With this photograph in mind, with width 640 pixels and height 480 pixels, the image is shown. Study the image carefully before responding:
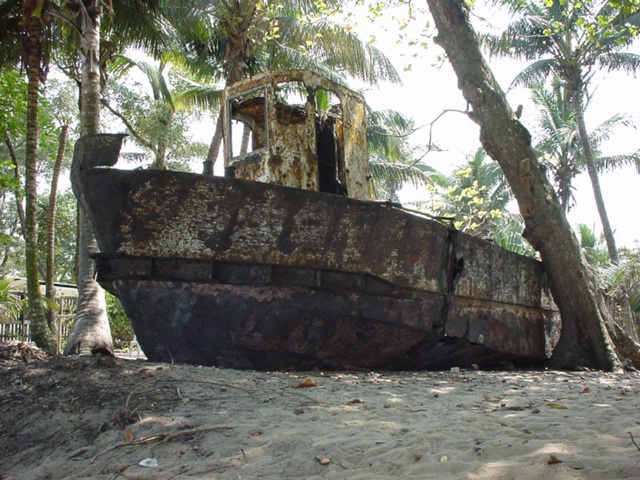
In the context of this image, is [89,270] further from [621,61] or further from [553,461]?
[621,61]

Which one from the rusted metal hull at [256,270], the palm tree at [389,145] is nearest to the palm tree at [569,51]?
the palm tree at [389,145]

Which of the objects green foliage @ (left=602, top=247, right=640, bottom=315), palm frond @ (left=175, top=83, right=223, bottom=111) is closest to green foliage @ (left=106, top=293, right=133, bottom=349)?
palm frond @ (left=175, top=83, right=223, bottom=111)

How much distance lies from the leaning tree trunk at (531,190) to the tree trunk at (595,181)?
33.8 ft

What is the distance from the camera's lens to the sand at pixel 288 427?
7.57ft

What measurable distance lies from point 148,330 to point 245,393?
1500 mm

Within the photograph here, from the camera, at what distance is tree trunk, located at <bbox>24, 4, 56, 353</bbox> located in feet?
24.2

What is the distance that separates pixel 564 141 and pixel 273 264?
74.0 feet

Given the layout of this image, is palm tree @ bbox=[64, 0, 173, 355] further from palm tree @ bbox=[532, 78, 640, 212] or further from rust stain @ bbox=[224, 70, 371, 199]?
palm tree @ bbox=[532, 78, 640, 212]

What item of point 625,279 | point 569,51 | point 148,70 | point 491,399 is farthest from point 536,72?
point 491,399

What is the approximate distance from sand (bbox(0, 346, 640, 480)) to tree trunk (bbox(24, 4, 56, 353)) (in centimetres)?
347

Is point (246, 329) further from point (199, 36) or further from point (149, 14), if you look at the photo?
point (199, 36)

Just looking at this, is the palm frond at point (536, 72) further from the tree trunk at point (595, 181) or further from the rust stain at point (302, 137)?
the rust stain at point (302, 137)

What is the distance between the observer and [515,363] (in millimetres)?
7398

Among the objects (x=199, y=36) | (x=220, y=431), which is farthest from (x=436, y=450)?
(x=199, y=36)
